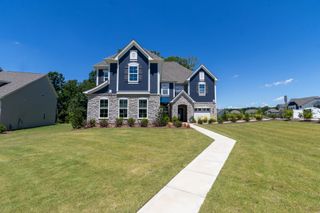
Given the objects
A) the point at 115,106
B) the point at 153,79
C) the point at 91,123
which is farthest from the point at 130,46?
the point at 91,123

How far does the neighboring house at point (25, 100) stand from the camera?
18.2 m

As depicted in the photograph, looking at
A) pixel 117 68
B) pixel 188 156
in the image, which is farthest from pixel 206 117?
pixel 188 156

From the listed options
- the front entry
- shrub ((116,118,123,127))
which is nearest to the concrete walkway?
shrub ((116,118,123,127))

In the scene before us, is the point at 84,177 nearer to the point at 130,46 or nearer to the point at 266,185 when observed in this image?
the point at 266,185

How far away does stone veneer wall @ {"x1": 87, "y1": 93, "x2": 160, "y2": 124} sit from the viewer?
17188 millimetres

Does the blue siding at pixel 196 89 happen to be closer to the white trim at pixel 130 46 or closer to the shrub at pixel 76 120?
the white trim at pixel 130 46

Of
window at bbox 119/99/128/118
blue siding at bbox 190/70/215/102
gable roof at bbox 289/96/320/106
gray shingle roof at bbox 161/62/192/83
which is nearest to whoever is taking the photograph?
window at bbox 119/99/128/118

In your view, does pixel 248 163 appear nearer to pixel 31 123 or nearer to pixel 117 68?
pixel 117 68

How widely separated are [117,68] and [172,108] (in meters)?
8.66

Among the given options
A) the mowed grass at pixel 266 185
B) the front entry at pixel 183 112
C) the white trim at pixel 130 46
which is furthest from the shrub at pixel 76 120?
the mowed grass at pixel 266 185

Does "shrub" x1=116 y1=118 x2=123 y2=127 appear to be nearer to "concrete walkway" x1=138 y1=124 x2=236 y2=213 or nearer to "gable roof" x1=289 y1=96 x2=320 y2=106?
"concrete walkway" x1=138 y1=124 x2=236 y2=213

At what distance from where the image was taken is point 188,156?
639 cm

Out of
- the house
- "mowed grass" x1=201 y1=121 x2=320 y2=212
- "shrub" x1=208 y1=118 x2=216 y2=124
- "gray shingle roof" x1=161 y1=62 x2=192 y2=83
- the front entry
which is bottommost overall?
"mowed grass" x1=201 y1=121 x2=320 y2=212

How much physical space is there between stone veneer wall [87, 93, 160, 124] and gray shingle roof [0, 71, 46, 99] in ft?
33.3
